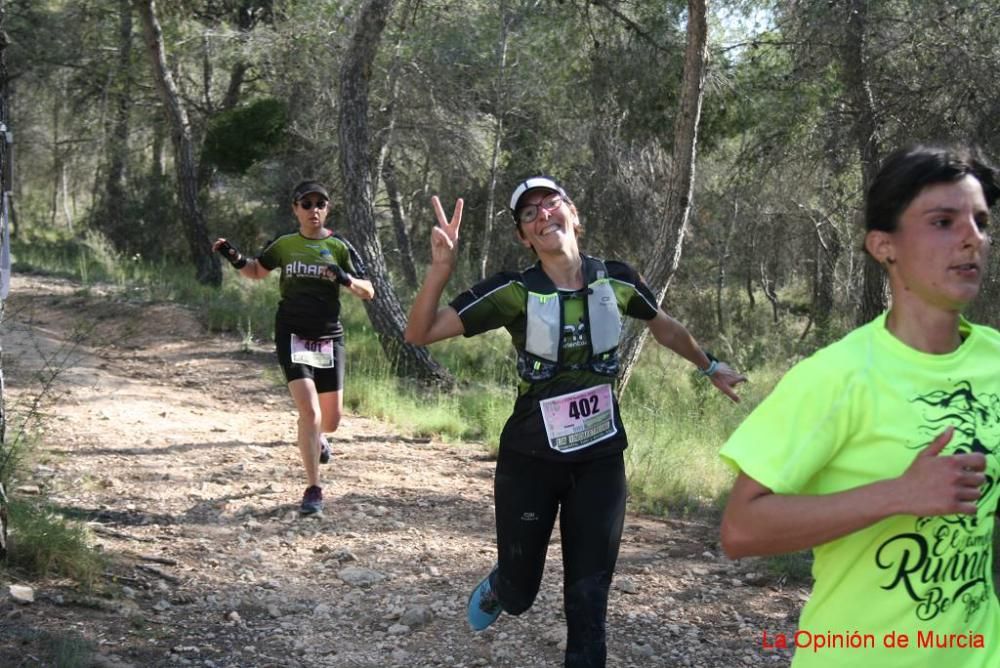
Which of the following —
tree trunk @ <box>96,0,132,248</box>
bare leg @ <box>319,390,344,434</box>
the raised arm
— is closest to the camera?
the raised arm

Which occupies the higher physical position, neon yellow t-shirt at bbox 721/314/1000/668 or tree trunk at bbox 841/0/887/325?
tree trunk at bbox 841/0/887/325

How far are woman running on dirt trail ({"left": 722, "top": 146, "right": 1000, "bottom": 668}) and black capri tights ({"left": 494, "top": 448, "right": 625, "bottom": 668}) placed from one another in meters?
1.72

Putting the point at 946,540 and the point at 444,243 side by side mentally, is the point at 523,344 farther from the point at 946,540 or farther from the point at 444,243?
the point at 946,540

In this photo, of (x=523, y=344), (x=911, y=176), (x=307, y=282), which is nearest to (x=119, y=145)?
(x=307, y=282)

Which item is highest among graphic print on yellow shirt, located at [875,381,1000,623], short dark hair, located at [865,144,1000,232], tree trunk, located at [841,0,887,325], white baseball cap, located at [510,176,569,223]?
tree trunk, located at [841,0,887,325]

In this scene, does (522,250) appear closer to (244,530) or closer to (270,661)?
(244,530)

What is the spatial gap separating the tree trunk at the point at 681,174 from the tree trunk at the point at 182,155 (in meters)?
9.35

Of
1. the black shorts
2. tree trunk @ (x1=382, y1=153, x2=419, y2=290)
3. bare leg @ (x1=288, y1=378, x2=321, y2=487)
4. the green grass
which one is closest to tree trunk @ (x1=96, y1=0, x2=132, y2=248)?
tree trunk @ (x1=382, y1=153, x2=419, y2=290)

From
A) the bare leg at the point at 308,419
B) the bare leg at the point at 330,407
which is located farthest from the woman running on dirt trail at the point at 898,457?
the bare leg at the point at 330,407

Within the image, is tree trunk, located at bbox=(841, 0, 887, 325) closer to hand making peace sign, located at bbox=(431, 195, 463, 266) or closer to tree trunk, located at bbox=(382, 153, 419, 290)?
hand making peace sign, located at bbox=(431, 195, 463, 266)

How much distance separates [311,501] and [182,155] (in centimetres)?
1085

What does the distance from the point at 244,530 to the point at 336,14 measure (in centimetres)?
1256

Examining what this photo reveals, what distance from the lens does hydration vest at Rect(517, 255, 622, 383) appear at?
3.99 meters

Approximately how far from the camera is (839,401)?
1.97 metres
